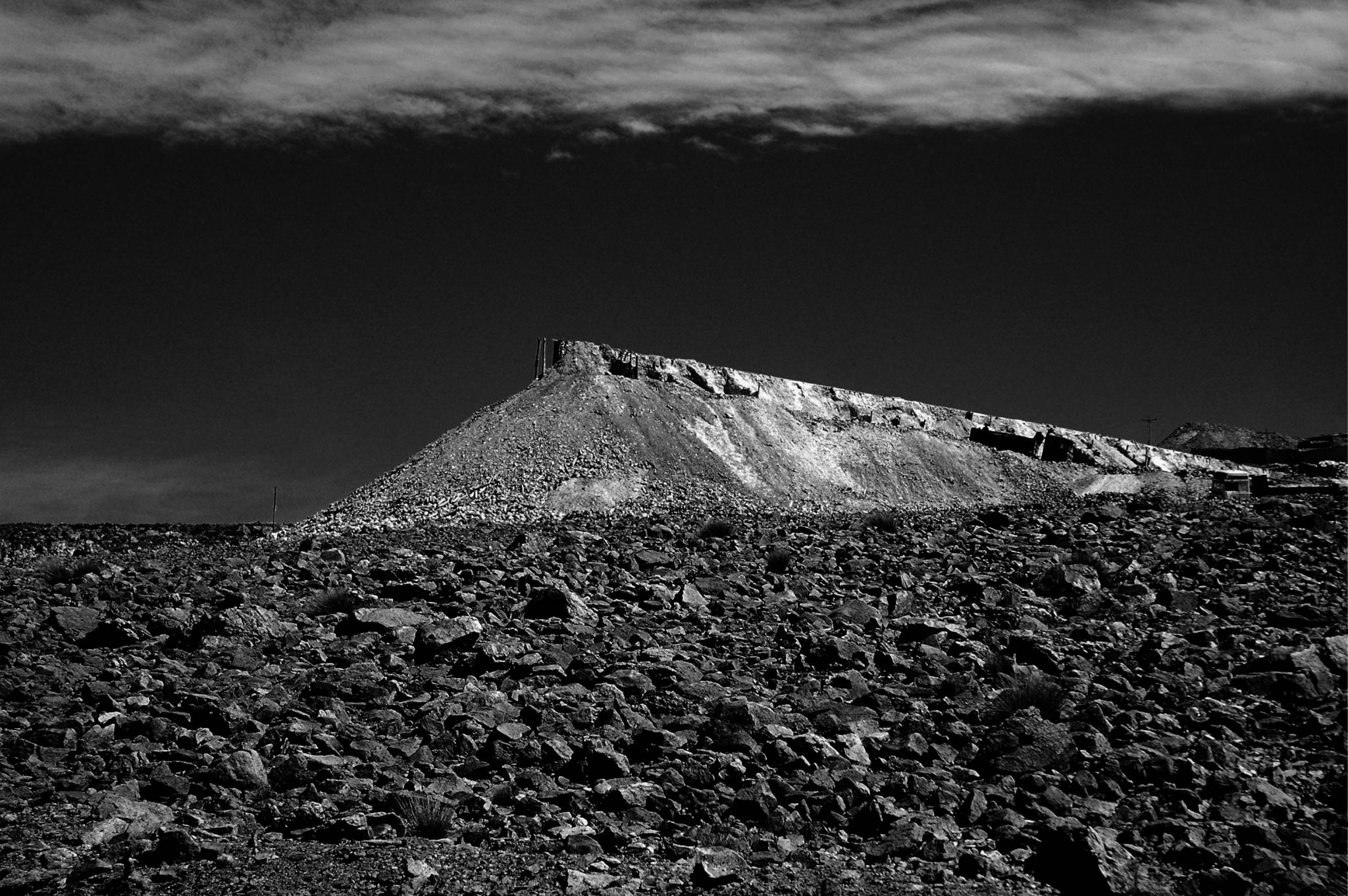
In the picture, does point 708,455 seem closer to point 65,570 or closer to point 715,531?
point 715,531

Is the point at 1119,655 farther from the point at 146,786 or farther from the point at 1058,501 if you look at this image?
the point at 1058,501

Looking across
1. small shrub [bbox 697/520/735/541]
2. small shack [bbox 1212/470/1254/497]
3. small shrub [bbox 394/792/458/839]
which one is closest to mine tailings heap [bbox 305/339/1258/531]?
small shack [bbox 1212/470/1254/497]

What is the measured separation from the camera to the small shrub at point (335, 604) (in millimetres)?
15781

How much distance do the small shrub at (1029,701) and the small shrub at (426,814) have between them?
5198 mm

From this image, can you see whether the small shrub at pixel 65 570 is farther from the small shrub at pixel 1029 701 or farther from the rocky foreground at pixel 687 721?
the small shrub at pixel 1029 701

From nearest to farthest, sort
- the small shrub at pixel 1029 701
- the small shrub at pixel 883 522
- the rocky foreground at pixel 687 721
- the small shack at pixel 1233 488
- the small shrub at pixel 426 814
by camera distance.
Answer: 1. the rocky foreground at pixel 687 721
2. the small shrub at pixel 426 814
3. the small shrub at pixel 1029 701
4. the small shrub at pixel 883 522
5. the small shack at pixel 1233 488

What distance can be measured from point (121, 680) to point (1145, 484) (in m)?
66.2

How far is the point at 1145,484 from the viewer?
70.9 meters

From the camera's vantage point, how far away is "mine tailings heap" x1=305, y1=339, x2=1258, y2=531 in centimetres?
5231

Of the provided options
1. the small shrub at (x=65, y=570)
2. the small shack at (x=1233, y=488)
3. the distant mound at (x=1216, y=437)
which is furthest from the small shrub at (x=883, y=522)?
the distant mound at (x=1216, y=437)

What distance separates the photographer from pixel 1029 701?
12070 millimetres

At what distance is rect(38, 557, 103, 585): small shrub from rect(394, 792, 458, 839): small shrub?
10123mm

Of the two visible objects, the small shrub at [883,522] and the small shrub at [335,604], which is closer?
the small shrub at [335,604]

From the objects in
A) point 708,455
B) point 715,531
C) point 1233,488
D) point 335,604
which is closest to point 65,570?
point 335,604
